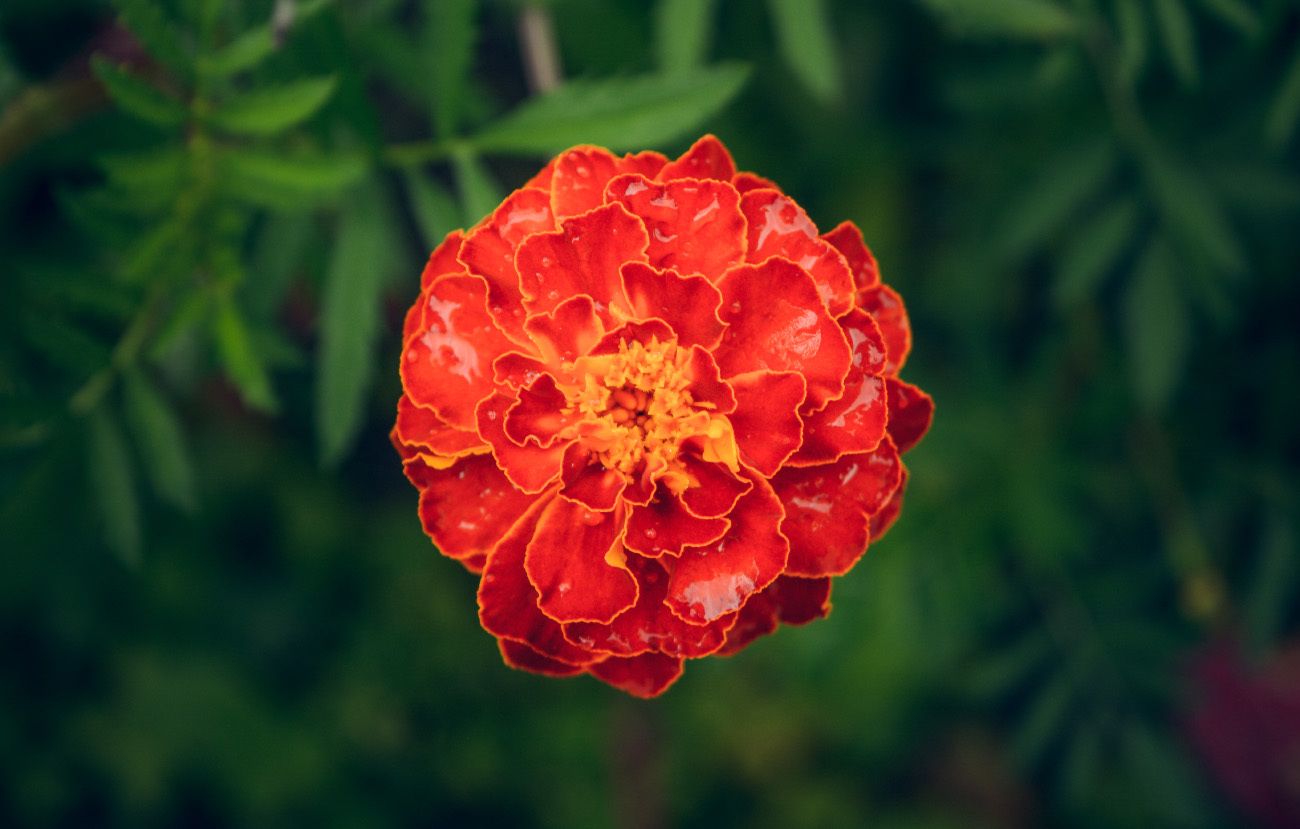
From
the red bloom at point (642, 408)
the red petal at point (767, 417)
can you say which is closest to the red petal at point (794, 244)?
the red bloom at point (642, 408)

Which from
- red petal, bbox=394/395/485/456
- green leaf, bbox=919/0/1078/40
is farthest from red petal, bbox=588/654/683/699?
green leaf, bbox=919/0/1078/40

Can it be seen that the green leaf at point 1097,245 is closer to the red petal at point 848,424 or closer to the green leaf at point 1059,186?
the green leaf at point 1059,186

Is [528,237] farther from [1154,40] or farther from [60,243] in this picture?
[1154,40]

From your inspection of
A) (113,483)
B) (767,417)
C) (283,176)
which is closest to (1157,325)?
(767,417)

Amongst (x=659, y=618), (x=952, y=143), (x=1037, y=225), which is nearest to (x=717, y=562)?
(x=659, y=618)

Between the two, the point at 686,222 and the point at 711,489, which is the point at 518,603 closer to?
the point at 711,489

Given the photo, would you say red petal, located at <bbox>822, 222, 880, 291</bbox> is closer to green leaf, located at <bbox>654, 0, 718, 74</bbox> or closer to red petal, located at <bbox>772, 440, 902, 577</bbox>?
red petal, located at <bbox>772, 440, 902, 577</bbox>
